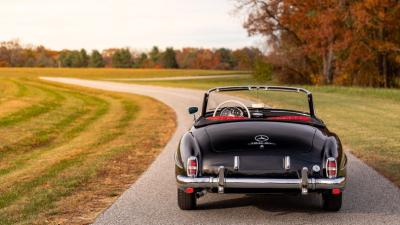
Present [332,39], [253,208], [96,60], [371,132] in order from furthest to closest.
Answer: [96,60] < [332,39] < [371,132] < [253,208]

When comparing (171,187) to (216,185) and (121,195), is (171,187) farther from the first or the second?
(216,185)

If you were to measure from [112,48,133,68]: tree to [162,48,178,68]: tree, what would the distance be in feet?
25.2

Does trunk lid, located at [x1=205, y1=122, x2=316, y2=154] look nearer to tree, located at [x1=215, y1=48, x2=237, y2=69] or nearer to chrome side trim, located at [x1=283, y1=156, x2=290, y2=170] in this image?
chrome side trim, located at [x1=283, y1=156, x2=290, y2=170]

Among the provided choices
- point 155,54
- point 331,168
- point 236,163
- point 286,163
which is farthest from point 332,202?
point 155,54

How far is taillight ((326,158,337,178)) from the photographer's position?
587 centimetres

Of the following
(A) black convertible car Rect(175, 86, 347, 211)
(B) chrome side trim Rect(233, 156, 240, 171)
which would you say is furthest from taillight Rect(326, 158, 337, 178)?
(B) chrome side trim Rect(233, 156, 240, 171)

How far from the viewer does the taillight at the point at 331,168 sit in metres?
5.87

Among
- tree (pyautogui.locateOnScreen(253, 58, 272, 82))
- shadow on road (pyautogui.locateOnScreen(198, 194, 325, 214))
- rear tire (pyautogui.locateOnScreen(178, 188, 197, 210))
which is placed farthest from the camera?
tree (pyautogui.locateOnScreen(253, 58, 272, 82))

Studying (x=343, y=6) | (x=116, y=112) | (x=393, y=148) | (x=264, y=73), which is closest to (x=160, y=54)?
(x=264, y=73)

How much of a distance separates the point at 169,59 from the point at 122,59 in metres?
10.4

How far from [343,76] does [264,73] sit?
7523mm

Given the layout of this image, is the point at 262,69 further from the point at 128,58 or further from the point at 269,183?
the point at 128,58

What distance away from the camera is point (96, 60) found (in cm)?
13275

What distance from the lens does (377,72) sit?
5216 cm
